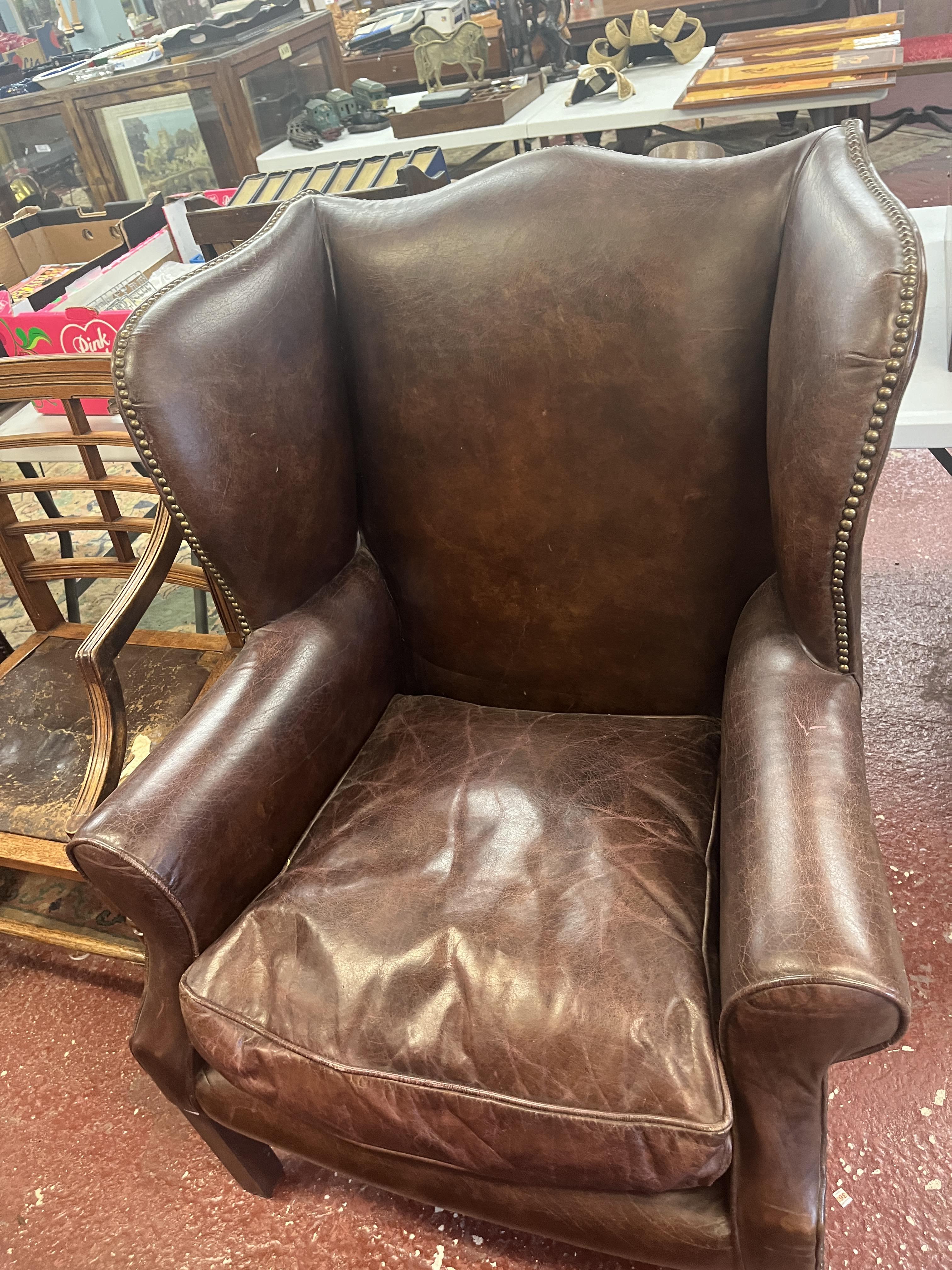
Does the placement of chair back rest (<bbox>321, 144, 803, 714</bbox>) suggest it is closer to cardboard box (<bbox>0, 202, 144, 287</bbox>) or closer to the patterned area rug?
the patterned area rug

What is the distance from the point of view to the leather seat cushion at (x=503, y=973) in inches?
32.3

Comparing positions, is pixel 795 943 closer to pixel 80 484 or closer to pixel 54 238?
pixel 80 484

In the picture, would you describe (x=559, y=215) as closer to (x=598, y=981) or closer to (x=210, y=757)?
(x=210, y=757)

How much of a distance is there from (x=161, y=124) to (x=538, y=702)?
2.59 metres

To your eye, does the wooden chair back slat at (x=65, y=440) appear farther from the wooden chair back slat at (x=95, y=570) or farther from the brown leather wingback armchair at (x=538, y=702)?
the brown leather wingback armchair at (x=538, y=702)

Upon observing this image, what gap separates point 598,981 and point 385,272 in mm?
890

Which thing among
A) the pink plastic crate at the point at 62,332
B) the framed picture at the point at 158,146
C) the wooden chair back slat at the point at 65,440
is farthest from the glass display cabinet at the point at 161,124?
the wooden chair back slat at the point at 65,440

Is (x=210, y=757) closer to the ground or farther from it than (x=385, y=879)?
farther from it

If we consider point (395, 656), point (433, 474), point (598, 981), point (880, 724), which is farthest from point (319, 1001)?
point (880, 724)

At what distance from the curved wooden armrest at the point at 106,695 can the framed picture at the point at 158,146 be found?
2123 millimetres

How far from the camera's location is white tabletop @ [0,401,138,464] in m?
1.84

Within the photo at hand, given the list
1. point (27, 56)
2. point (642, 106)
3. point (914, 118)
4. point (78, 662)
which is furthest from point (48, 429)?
point (914, 118)

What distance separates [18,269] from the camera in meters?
2.48

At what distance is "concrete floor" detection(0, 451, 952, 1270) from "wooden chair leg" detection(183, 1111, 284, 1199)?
0.04 metres
